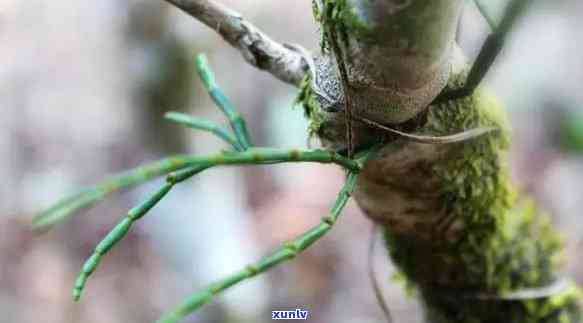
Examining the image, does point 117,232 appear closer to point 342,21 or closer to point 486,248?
point 342,21

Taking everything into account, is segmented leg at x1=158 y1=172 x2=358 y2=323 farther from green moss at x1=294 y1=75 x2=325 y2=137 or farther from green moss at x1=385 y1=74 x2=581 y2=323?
green moss at x1=385 y1=74 x2=581 y2=323

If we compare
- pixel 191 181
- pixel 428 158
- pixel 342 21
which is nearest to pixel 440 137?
pixel 428 158

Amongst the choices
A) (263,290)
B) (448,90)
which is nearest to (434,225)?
(448,90)

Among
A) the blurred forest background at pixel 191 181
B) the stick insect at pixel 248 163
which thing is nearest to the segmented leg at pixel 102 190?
the stick insect at pixel 248 163

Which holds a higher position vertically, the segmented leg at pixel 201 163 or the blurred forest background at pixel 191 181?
the segmented leg at pixel 201 163

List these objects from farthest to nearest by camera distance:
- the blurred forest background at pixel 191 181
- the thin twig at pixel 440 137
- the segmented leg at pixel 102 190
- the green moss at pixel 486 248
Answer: the blurred forest background at pixel 191 181 < the green moss at pixel 486 248 < the thin twig at pixel 440 137 < the segmented leg at pixel 102 190

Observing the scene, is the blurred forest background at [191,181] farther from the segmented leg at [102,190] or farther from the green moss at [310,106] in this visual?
the segmented leg at [102,190]

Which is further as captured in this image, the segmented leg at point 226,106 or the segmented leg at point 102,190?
the segmented leg at point 226,106
